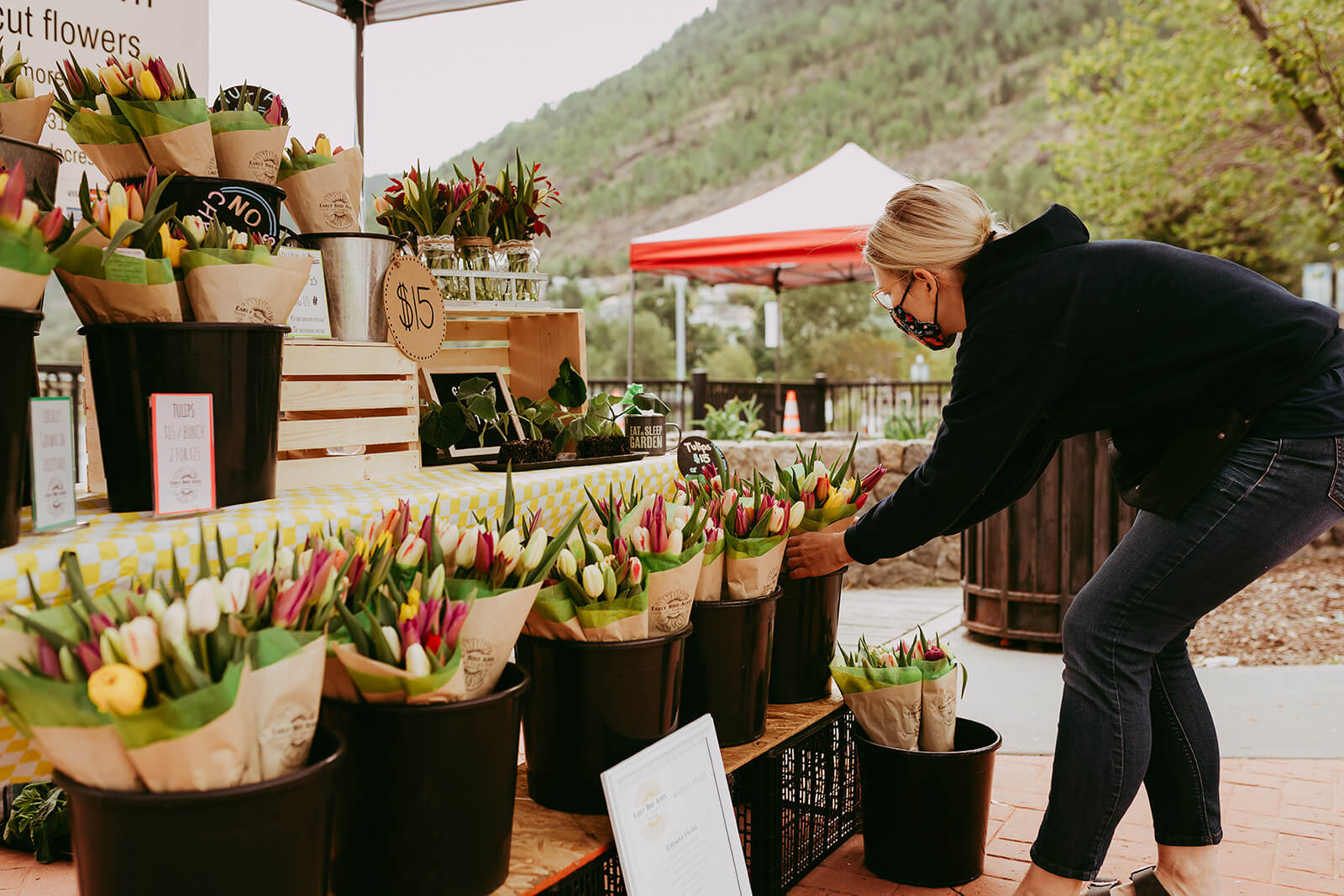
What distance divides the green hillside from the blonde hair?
4200 cm

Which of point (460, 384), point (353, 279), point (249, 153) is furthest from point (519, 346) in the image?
point (249, 153)

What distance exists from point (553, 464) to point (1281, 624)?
4.07 m

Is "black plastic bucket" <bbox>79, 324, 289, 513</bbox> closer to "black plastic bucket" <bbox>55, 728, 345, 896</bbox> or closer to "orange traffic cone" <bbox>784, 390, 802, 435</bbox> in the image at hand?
"black plastic bucket" <bbox>55, 728, 345, 896</bbox>

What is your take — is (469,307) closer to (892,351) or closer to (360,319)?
(360,319)

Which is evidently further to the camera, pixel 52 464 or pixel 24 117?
pixel 24 117

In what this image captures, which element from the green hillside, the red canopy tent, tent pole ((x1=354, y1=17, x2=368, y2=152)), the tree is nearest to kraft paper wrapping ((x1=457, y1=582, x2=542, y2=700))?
tent pole ((x1=354, y1=17, x2=368, y2=152))

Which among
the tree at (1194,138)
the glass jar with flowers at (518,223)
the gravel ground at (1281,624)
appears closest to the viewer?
the glass jar with flowers at (518,223)

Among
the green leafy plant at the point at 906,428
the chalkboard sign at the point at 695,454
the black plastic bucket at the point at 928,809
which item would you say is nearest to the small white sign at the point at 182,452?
the chalkboard sign at the point at 695,454

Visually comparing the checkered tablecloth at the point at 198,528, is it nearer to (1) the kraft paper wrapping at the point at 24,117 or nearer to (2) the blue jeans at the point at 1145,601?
(1) the kraft paper wrapping at the point at 24,117

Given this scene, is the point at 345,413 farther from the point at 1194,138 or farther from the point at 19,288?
the point at 1194,138

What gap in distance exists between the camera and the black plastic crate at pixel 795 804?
77.8 inches

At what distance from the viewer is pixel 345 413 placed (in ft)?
6.55

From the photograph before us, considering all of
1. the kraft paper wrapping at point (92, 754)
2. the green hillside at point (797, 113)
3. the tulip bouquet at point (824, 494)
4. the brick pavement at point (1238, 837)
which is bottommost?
the brick pavement at point (1238, 837)

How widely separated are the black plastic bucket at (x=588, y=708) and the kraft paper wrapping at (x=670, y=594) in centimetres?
4
